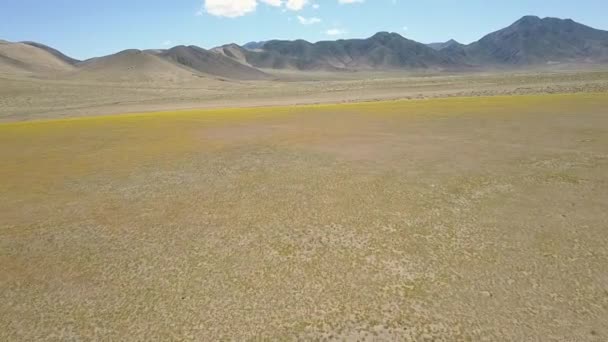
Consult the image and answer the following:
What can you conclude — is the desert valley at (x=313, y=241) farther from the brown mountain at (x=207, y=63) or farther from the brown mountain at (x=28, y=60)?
→ the brown mountain at (x=207, y=63)

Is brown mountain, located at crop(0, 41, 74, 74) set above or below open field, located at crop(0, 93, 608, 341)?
above

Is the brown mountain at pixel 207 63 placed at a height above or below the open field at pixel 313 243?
above

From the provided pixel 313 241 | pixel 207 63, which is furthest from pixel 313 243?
pixel 207 63

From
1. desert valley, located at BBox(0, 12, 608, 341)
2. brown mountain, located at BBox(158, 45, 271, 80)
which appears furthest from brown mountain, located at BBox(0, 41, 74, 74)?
desert valley, located at BBox(0, 12, 608, 341)

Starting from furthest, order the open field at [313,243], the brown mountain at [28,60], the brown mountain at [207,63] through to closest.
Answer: the brown mountain at [207,63] < the brown mountain at [28,60] < the open field at [313,243]

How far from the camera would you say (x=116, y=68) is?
127125 mm

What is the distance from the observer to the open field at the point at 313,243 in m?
5.41

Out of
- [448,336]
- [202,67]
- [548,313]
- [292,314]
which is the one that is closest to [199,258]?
[292,314]

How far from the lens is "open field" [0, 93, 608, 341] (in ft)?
17.8

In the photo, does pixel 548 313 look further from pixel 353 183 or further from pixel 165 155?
pixel 165 155

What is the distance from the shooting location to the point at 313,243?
25.6ft

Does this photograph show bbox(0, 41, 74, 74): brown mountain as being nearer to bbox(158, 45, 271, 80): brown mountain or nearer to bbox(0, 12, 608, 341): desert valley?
bbox(158, 45, 271, 80): brown mountain

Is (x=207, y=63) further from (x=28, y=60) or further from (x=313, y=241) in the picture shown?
(x=313, y=241)

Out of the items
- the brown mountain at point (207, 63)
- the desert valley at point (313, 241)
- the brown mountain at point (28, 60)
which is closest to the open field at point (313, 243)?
the desert valley at point (313, 241)
